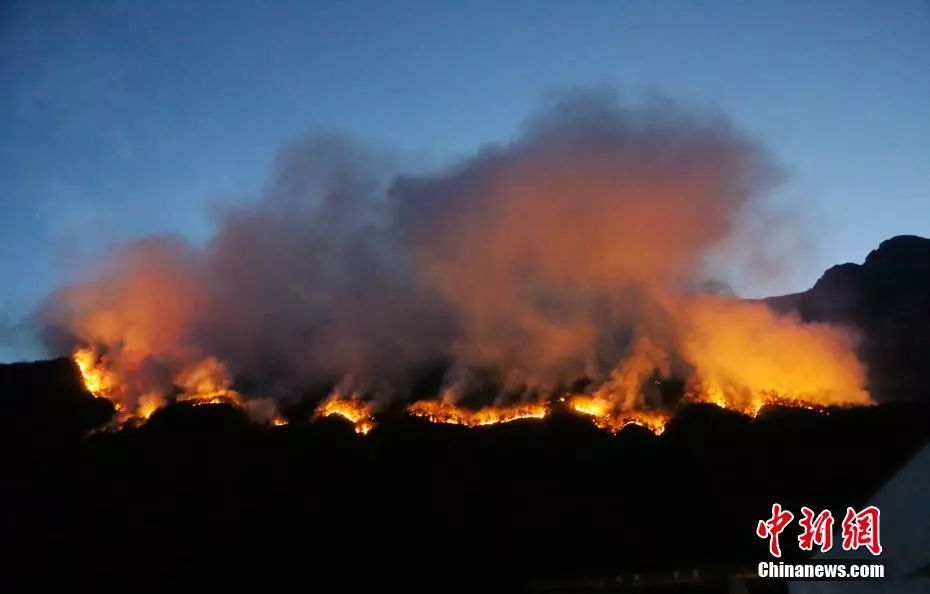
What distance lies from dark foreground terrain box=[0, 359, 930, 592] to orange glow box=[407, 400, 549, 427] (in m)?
1.49

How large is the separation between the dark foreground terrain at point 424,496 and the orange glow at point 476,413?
1491mm

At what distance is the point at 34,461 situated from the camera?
151ft

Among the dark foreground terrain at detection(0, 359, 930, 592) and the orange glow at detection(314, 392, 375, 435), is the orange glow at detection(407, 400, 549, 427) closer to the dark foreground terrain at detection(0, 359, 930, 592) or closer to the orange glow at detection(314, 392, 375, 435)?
the dark foreground terrain at detection(0, 359, 930, 592)

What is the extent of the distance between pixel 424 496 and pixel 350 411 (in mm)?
11569

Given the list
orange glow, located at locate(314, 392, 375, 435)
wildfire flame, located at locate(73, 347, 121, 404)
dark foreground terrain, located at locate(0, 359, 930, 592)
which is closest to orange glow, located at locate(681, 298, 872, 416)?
dark foreground terrain, located at locate(0, 359, 930, 592)

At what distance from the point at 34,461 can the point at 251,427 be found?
13.1 m

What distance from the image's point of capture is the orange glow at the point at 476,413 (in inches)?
1825

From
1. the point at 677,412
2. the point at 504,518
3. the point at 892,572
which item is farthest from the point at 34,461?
the point at 892,572

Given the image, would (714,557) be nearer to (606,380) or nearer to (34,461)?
(606,380)

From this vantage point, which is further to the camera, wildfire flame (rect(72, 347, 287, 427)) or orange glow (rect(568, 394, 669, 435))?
wildfire flame (rect(72, 347, 287, 427))

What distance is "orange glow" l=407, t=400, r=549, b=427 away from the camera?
4635cm

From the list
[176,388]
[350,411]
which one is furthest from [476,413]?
[176,388]

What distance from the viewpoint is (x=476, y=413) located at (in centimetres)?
4800

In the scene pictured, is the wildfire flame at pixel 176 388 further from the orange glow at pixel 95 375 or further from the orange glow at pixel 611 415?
the orange glow at pixel 611 415
